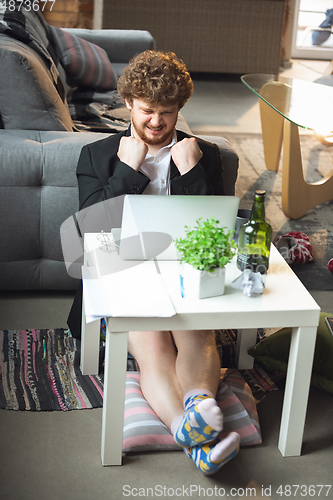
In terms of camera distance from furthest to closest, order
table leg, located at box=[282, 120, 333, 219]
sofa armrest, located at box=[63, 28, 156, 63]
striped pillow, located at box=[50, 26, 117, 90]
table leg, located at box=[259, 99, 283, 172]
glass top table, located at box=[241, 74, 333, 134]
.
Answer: sofa armrest, located at box=[63, 28, 156, 63] < table leg, located at box=[259, 99, 283, 172] < striped pillow, located at box=[50, 26, 117, 90] < table leg, located at box=[282, 120, 333, 219] < glass top table, located at box=[241, 74, 333, 134]

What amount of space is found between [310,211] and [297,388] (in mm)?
1877

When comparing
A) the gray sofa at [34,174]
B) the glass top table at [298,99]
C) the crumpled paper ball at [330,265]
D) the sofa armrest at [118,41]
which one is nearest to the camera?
the gray sofa at [34,174]

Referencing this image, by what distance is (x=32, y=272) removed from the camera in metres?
2.01

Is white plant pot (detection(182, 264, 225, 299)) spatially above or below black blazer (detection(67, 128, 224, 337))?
below

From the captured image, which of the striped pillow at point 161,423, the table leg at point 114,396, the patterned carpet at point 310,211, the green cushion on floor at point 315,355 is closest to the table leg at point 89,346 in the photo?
the striped pillow at point 161,423

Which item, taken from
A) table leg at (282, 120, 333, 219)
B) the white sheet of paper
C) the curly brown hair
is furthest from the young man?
table leg at (282, 120, 333, 219)

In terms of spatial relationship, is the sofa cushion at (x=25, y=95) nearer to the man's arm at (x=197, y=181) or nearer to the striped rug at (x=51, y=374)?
the man's arm at (x=197, y=181)

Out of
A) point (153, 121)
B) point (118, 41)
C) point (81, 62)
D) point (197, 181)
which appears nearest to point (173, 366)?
point (197, 181)

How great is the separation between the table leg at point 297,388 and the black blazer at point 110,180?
57 centimetres

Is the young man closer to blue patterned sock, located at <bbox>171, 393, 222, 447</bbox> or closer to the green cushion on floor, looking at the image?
blue patterned sock, located at <bbox>171, 393, 222, 447</bbox>

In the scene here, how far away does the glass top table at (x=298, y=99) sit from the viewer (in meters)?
2.60

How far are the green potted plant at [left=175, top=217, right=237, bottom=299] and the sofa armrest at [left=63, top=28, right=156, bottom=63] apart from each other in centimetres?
279

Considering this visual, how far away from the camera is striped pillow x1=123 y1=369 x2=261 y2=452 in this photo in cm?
138

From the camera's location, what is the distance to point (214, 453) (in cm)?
119
